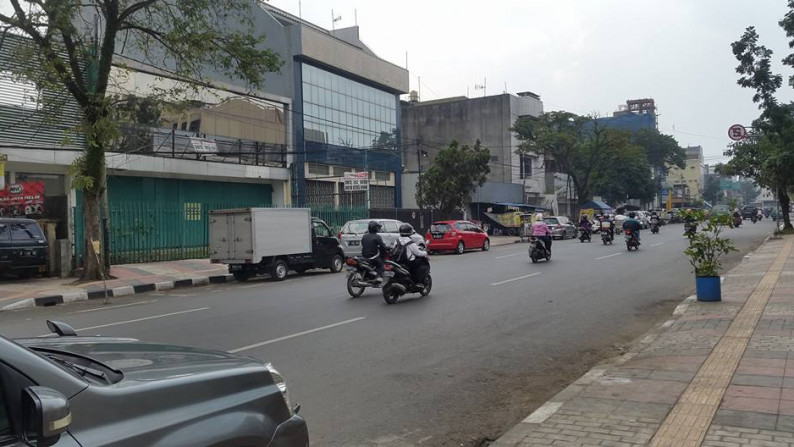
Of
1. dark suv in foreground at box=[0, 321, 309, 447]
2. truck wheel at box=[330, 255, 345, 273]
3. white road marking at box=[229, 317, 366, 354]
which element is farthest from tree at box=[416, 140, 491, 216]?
dark suv in foreground at box=[0, 321, 309, 447]

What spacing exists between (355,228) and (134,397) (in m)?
20.9

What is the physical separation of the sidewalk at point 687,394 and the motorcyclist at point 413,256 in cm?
478

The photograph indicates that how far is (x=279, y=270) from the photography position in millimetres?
18125

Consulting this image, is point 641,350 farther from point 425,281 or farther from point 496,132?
point 496,132

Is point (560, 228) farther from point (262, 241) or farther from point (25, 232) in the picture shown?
point (25, 232)

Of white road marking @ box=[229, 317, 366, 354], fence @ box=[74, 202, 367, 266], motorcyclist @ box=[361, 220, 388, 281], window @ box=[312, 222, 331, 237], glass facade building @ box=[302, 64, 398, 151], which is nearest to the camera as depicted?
white road marking @ box=[229, 317, 366, 354]

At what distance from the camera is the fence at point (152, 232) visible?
69.3 feet

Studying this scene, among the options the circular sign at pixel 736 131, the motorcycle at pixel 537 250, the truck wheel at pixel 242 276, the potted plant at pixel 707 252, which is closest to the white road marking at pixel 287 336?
the potted plant at pixel 707 252

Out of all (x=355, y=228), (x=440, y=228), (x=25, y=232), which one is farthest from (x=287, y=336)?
(x=440, y=228)

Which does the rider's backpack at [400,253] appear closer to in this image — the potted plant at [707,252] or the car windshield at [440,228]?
the potted plant at [707,252]

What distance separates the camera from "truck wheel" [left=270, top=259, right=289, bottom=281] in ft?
59.2

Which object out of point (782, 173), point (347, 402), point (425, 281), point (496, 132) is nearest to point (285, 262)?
point (425, 281)

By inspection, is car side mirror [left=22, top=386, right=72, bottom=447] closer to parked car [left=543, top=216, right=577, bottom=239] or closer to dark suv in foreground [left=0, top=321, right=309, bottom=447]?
dark suv in foreground [left=0, top=321, right=309, bottom=447]

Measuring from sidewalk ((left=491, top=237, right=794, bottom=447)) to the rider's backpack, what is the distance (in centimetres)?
488
